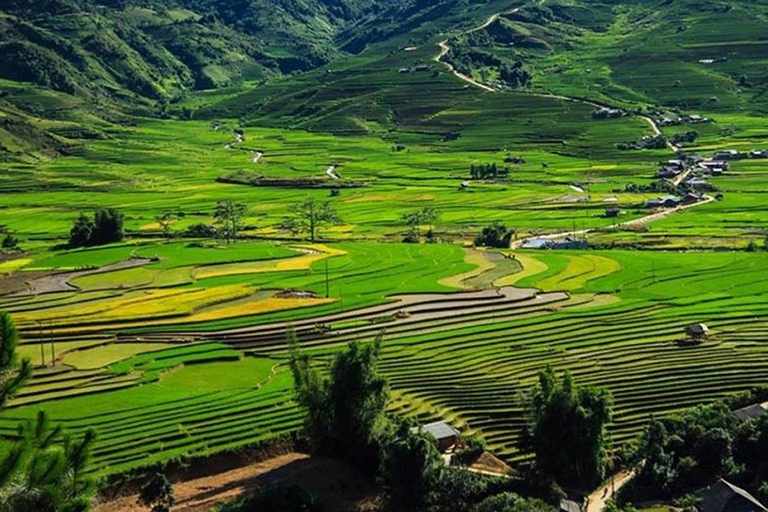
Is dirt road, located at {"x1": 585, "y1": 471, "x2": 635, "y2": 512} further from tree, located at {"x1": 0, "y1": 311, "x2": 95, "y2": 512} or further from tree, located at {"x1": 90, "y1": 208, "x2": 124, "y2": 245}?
tree, located at {"x1": 90, "y1": 208, "x2": 124, "y2": 245}

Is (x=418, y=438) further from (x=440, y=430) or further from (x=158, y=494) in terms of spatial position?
(x=158, y=494)

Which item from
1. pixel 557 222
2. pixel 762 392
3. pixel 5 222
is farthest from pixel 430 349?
pixel 5 222

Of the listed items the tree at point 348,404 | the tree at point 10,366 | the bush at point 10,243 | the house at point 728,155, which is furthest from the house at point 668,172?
the tree at point 10,366

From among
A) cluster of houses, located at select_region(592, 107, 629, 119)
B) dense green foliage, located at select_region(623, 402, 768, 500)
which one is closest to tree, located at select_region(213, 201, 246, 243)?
dense green foliage, located at select_region(623, 402, 768, 500)

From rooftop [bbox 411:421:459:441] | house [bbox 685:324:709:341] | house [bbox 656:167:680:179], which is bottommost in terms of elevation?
rooftop [bbox 411:421:459:441]

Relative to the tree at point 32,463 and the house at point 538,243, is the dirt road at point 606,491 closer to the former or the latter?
the tree at point 32,463

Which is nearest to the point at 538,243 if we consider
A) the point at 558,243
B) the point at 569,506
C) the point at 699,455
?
the point at 558,243
